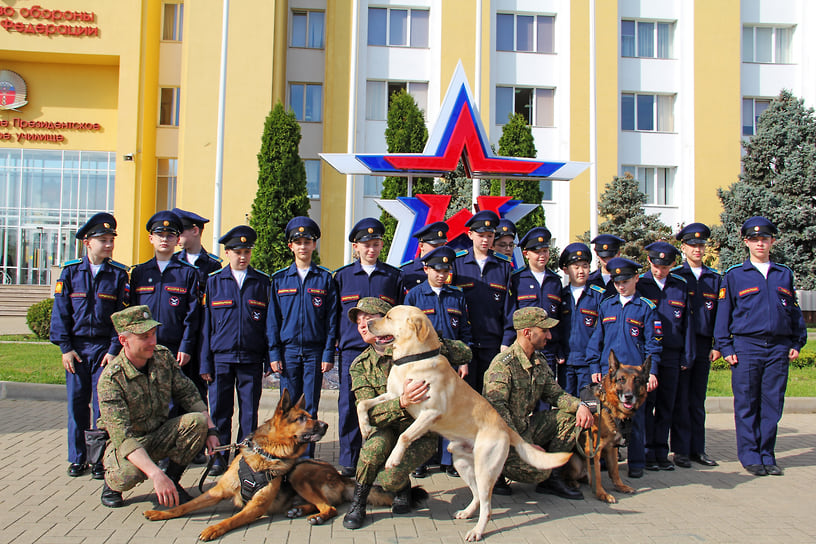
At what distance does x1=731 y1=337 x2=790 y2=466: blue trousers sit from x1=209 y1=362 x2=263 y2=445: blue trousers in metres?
4.50

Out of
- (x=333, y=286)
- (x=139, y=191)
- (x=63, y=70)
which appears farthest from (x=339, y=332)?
(x=63, y=70)

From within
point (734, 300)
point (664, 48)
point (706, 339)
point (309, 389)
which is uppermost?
point (664, 48)

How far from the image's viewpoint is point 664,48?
23.5 m

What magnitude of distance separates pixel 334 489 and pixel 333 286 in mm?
1933

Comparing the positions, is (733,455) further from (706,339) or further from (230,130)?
(230,130)

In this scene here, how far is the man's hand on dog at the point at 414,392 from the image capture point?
372 cm

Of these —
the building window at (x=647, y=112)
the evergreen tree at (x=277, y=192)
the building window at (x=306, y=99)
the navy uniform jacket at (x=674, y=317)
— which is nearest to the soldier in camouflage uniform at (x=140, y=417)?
the navy uniform jacket at (x=674, y=317)

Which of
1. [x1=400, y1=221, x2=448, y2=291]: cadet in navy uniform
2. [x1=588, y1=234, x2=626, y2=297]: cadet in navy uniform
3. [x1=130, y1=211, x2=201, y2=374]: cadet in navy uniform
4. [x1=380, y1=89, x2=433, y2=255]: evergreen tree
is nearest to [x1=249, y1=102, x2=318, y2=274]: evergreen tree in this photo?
[x1=380, y1=89, x2=433, y2=255]: evergreen tree

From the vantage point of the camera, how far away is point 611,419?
190 inches

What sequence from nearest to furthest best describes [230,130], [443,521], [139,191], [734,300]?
[443,521], [734,300], [230,130], [139,191]

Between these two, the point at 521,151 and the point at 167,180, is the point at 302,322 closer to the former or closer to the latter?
the point at 521,151

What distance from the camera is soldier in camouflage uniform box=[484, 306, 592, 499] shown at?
4523mm

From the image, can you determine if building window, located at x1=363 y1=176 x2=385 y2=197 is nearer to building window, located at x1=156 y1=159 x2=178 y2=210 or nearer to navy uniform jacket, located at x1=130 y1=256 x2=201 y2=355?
building window, located at x1=156 y1=159 x2=178 y2=210

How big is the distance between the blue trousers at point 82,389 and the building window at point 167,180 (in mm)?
20491
